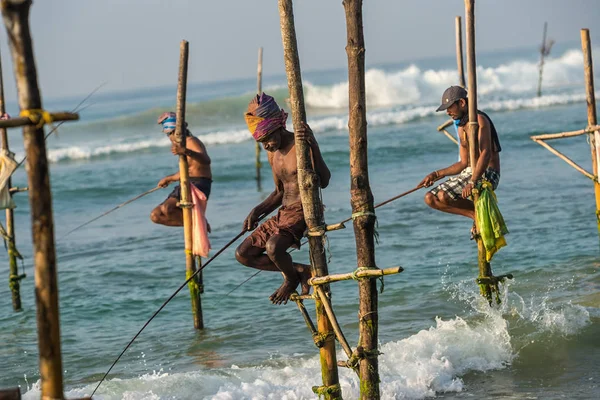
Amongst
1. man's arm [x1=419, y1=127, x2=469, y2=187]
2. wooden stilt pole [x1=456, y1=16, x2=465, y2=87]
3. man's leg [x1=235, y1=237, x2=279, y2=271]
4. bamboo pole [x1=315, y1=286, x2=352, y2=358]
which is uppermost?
wooden stilt pole [x1=456, y1=16, x2=465, y2=87]

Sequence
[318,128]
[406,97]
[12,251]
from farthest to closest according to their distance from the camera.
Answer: [406,97] < [318,128] < [12,251]

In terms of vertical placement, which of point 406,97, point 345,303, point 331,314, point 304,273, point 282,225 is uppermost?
point 406,97

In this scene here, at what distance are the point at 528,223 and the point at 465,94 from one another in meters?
5.79

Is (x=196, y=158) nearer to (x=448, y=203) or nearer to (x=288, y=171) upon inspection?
(x=448, y=203)

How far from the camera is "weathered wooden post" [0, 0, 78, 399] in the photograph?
3.37 meters

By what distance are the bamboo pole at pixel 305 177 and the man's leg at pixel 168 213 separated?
3685 mm

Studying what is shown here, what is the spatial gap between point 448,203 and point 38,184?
4688 mm

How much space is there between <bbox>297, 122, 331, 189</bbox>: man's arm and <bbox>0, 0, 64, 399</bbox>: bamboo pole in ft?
6.35

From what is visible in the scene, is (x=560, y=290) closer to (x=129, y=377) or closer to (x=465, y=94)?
(x=465, y=94)

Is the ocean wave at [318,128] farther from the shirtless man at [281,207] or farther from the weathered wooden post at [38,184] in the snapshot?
the weathered wooden post at [38,184]

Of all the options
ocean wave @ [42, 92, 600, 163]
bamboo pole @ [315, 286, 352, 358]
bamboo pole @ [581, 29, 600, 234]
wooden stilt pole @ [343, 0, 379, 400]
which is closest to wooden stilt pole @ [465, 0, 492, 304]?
wooden stilt pole @ [343, 0, 379, 400]

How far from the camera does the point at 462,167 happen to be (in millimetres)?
7422

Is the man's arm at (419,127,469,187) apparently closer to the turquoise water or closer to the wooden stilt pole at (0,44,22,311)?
the turquoise water

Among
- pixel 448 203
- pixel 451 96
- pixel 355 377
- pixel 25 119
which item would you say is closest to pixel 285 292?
pixel 355 377
